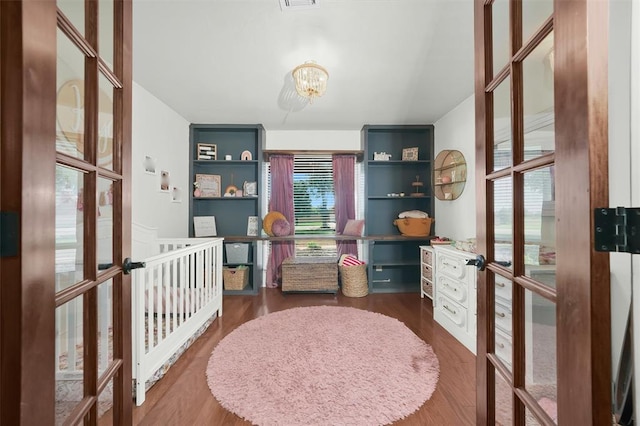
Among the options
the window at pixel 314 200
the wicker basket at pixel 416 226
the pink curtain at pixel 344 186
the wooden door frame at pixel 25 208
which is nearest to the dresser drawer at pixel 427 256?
the wicker basket at pixel 416 226

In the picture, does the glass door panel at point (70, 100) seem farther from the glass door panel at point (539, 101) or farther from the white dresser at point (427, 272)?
the white dresser at point (427, 272)

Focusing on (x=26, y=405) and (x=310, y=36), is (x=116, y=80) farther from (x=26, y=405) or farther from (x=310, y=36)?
(x=310, y=36)

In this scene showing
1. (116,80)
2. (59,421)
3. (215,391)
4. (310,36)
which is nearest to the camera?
(59,421)

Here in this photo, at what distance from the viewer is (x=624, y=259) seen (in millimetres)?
827

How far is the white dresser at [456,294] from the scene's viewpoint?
203cm

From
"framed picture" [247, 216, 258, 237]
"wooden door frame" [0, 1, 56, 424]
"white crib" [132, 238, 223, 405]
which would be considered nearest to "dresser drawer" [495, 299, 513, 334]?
"wooden door frame" [0, 1, 56, 424]

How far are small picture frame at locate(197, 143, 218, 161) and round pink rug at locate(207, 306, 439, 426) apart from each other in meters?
2.27

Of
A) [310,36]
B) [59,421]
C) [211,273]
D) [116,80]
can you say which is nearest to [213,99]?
[310,36]

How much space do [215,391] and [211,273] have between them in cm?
121

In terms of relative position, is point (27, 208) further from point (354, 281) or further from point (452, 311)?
point (354, 281)

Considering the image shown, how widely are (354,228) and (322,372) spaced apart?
2096 millimetres

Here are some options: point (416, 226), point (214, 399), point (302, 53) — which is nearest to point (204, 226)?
point (214, 399)

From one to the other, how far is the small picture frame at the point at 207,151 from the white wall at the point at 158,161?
16 centimetres

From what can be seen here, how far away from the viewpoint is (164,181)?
9.38 feet
